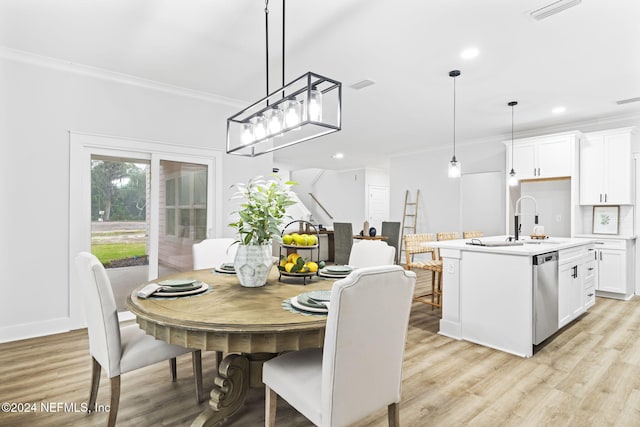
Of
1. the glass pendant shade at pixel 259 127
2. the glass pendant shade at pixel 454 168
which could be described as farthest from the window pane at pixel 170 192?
the glass pendant shade at pixel 454 168

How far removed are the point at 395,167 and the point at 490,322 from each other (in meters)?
5.66

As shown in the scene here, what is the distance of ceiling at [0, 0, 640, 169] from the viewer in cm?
250

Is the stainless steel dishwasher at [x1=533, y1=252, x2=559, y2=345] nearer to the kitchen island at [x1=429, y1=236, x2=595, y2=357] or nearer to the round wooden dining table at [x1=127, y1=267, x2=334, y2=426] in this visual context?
the kitchen island at [x1=429, y1=236, x2=595, y2=357]

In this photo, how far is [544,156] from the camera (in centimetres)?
539

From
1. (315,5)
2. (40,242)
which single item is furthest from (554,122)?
(40,242)

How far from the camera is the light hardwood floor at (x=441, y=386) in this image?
2.01m

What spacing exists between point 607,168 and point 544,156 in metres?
0.79

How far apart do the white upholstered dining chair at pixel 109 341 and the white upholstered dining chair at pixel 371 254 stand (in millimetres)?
1597

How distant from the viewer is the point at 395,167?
839cm

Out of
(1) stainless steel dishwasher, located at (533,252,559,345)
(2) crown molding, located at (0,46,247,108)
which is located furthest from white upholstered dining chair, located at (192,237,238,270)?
(1) stainless steel dishwasher, located at (533,252,559,345)

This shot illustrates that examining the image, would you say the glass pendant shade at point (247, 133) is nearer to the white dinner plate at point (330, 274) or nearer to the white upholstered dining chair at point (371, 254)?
the white dinner plate at point (330, 274)

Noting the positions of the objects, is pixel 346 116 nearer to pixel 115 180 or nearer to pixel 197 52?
pixel 197 52

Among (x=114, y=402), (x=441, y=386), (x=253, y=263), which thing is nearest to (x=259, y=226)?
(x=253, y=263)

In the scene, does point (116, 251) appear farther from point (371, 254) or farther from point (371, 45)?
point (371, 45)
